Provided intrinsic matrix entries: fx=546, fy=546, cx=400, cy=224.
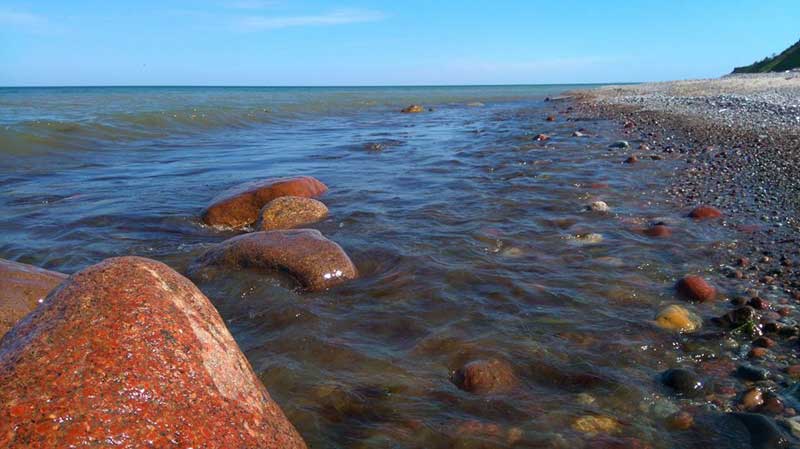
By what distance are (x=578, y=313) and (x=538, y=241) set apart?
162cm

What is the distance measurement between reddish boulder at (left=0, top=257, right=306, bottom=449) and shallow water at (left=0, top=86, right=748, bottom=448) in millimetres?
628

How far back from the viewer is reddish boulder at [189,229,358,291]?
14.6ft

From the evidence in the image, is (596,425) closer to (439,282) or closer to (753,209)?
(439,282)

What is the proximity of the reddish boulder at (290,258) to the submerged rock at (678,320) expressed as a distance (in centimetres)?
235

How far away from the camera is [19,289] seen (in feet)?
11.9

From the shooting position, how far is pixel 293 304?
4082 millimetres

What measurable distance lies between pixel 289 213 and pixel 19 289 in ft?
10.1

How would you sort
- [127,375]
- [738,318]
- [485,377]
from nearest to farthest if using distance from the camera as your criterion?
1. [127,375]
2. [485,377]
3. [738,318]

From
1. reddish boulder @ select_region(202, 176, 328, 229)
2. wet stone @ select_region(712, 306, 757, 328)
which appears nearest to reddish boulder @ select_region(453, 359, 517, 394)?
wet stone @ select_region(712, 306, 757, 328)

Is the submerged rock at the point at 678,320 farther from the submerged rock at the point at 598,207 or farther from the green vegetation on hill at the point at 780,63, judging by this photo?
the green vegetation on hill at the point at 780,63

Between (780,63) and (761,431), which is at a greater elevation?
(780,63)

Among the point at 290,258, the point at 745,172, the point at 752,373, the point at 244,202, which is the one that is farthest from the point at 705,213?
the point at 244,202

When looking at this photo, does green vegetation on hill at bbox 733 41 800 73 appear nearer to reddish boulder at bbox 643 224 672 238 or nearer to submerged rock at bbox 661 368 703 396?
reddish boulder at bbox 643 224 672 238

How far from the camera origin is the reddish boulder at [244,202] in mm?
6477
